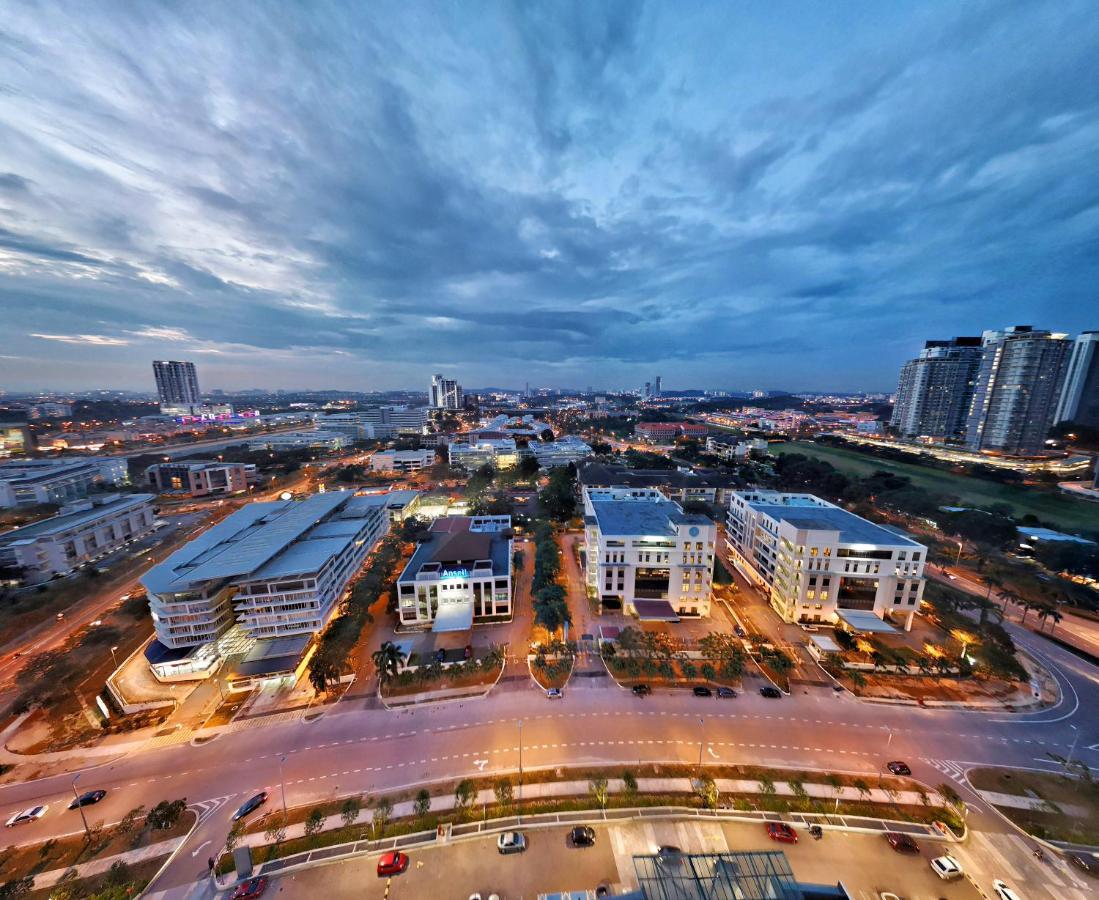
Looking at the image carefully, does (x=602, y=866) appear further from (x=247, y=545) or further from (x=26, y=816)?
(x=247, y=545)

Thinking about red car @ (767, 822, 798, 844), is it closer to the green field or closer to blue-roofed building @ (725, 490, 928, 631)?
blue-roofed building @ (725, 490, 928, 631)

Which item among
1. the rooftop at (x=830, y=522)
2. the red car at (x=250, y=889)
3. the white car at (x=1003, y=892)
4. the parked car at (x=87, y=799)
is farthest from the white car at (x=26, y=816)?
the rooftop at (x=830, y=522)

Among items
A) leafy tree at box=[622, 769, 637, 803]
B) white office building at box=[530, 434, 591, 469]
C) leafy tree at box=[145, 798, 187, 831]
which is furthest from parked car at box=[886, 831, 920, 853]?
white office building at box=[530, 434, 591, 469]

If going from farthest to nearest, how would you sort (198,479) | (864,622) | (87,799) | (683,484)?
1. (198,479)
2. (683,484)
3. (864,622)
4. (87,799)

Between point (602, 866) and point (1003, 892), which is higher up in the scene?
point (1003, 892)

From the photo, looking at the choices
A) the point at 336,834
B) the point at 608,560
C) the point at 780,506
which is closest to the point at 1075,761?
the point at 780,506

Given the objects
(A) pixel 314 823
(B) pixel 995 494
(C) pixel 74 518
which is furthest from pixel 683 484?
(C) pixel 74 518

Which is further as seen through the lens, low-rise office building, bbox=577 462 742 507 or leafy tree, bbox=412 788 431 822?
low-rise office building, bbox=577 462 742 507
